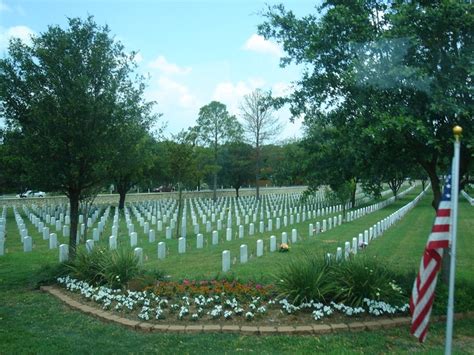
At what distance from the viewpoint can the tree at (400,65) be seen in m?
7.33

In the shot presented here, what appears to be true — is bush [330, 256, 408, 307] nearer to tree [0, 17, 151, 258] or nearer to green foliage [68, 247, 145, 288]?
green foliage [68, 247, 145, 288]

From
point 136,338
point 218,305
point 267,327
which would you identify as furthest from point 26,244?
point 267,327

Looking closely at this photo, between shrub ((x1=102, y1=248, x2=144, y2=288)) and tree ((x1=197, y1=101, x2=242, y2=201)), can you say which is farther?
tree ((x1=197, y1=101, x2=242, y2=201))

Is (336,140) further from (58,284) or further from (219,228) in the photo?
(219,228)

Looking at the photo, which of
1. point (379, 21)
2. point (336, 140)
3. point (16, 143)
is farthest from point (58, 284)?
point (379, 21)

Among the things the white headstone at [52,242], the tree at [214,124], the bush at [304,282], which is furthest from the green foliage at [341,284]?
the tree at [214,124]

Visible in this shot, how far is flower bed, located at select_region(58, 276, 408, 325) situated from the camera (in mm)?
7164

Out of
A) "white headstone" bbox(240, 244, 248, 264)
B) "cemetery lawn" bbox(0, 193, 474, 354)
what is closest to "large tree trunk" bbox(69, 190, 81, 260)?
"cemetery lawn" bbox(0, 193, 474, 354)

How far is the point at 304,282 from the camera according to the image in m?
7.73

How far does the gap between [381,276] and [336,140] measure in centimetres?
271

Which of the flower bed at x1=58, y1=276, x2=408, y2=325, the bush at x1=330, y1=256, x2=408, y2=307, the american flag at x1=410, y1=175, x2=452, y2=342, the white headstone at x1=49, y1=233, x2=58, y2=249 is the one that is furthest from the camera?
the white headstone at x1=49, y1=233, x2=58, y2=249

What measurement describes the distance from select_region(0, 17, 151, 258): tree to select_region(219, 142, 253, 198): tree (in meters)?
46.4

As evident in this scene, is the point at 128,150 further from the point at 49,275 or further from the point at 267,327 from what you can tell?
the point at 267,327

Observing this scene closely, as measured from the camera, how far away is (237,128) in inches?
2040
